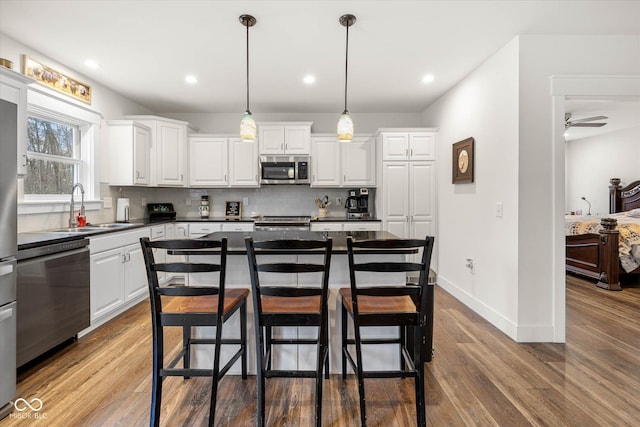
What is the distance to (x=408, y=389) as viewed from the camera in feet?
6.64

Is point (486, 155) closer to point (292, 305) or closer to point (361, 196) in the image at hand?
point (361, 196)

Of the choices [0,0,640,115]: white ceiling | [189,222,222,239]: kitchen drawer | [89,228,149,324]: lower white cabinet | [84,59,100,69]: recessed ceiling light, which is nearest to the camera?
[0,0,640,115]: white ceiling

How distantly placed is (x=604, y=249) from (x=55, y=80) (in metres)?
6.80

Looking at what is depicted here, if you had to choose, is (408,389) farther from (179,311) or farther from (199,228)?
(199,228)

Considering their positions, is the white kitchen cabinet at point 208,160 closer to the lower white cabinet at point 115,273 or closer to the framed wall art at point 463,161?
the lower white cabinet at point 115,273

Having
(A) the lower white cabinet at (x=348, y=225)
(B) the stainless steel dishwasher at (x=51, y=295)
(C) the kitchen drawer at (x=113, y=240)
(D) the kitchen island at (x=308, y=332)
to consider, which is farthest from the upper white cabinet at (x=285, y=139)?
(D) the kitchen island at (x=308, y=332)

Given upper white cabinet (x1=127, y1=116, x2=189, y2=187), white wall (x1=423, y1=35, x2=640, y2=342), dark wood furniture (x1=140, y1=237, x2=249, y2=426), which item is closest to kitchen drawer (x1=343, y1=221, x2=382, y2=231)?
white wall (x1=423, y1=35, x2=640, y2=342)

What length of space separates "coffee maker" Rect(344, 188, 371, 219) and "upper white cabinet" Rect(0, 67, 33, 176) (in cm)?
373

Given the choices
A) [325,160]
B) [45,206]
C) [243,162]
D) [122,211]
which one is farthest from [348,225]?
[45,206]

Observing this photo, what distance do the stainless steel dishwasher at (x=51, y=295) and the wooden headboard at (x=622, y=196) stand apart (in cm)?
833

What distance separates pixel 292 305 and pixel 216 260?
71 cm

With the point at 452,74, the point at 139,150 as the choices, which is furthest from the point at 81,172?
the point at 452,74

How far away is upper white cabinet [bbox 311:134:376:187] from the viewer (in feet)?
15.9

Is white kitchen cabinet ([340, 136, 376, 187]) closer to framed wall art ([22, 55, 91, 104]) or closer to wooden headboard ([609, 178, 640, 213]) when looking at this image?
framed wall art ([22, 55, 91, 104])
